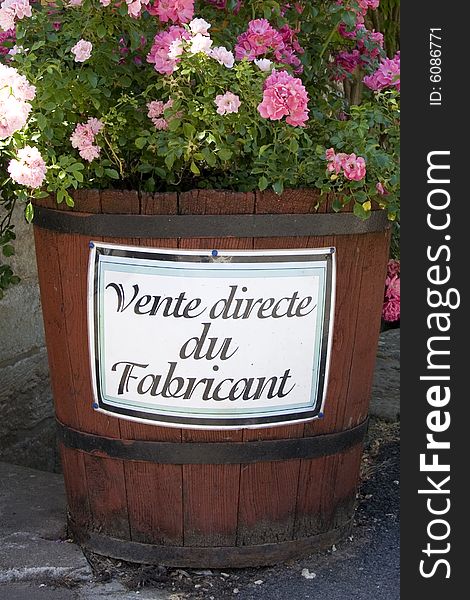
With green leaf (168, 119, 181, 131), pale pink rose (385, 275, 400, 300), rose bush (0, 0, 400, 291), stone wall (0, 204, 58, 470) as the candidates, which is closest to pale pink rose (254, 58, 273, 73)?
rose bush (0, 0, 400, 291)

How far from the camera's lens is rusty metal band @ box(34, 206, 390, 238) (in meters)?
2.45

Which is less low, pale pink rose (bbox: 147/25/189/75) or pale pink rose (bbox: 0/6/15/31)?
pale pink rose (bbox: 0/6/15/31)

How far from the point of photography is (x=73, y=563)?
2709 millimetres

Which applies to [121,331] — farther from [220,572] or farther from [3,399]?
[3,399]

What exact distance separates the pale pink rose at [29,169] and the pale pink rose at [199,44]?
1.41 feet

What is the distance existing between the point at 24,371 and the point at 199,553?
127cm

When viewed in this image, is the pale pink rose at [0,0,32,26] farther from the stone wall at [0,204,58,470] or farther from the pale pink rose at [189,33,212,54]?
the stone wall at [0,204,58,470]

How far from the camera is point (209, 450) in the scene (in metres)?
2.59

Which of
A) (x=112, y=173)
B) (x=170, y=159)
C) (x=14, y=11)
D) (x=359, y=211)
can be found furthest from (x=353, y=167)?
(x=14, y=11)

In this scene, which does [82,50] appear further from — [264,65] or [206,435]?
[206,435]

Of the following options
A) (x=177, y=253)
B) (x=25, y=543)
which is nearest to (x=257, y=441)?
(x=177, y=253)

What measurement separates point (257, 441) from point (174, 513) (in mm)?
283

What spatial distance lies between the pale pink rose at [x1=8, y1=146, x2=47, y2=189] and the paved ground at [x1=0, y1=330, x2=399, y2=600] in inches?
38.5

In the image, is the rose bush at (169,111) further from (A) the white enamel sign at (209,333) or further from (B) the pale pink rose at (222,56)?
(A) the white enamel sign at (209,333)
